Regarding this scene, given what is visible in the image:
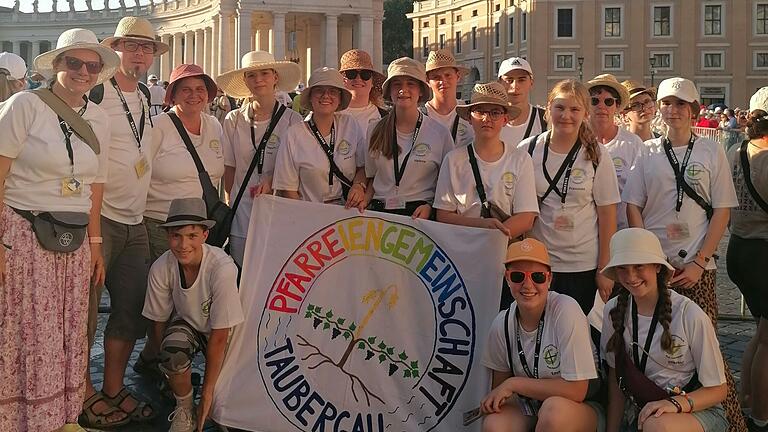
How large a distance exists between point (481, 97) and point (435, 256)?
3.36 feet

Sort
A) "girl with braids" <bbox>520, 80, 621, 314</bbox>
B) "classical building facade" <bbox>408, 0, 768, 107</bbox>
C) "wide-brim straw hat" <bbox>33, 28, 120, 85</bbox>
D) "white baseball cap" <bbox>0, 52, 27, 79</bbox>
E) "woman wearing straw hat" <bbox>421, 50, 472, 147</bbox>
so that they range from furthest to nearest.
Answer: "classical building facade" <bbox>408, 0, 768, 107</bbox> < "white baseball cap" <bbox>0, 52, 27, 79</bbox> < "woman wearing straw hat" <bbox>421, 50, 472, 147</bbox> < "girl with braids" <bbox>520, 80, 621, 314</bbox> < "wide-brim straw hat" <bbox>33, 28, 120, 85</bbox>

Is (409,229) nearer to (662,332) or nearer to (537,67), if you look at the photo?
(662,332)

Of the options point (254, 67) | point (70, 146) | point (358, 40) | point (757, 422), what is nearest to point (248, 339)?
point (70, 146)

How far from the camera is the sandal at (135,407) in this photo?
545cm

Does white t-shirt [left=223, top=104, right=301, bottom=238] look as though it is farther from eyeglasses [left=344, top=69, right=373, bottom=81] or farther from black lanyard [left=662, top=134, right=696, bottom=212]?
black lanyard [left=662, top=134, right=696, bottom=212]

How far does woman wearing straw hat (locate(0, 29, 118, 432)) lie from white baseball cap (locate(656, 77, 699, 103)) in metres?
3.49

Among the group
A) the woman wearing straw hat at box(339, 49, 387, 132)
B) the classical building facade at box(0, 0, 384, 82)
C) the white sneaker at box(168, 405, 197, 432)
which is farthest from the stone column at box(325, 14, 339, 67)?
the white sneaker at box(168, 405, 197, 432)

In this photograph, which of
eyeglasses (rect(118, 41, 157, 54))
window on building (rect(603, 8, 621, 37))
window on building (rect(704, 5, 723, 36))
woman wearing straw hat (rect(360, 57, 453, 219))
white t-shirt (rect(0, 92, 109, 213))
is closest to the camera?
white t-shirt (rect(0, 92, 109, 213))

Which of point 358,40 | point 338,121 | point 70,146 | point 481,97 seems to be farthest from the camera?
point 358,40

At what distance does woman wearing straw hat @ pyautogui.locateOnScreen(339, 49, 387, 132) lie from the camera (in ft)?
21.5

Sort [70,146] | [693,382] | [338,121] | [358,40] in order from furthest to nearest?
[358,40], [338,121], [70,146], [693,382]

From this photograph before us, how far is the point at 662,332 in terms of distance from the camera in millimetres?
4281

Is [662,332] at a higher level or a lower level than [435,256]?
lower

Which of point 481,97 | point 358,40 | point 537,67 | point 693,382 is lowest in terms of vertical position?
point 693,382
